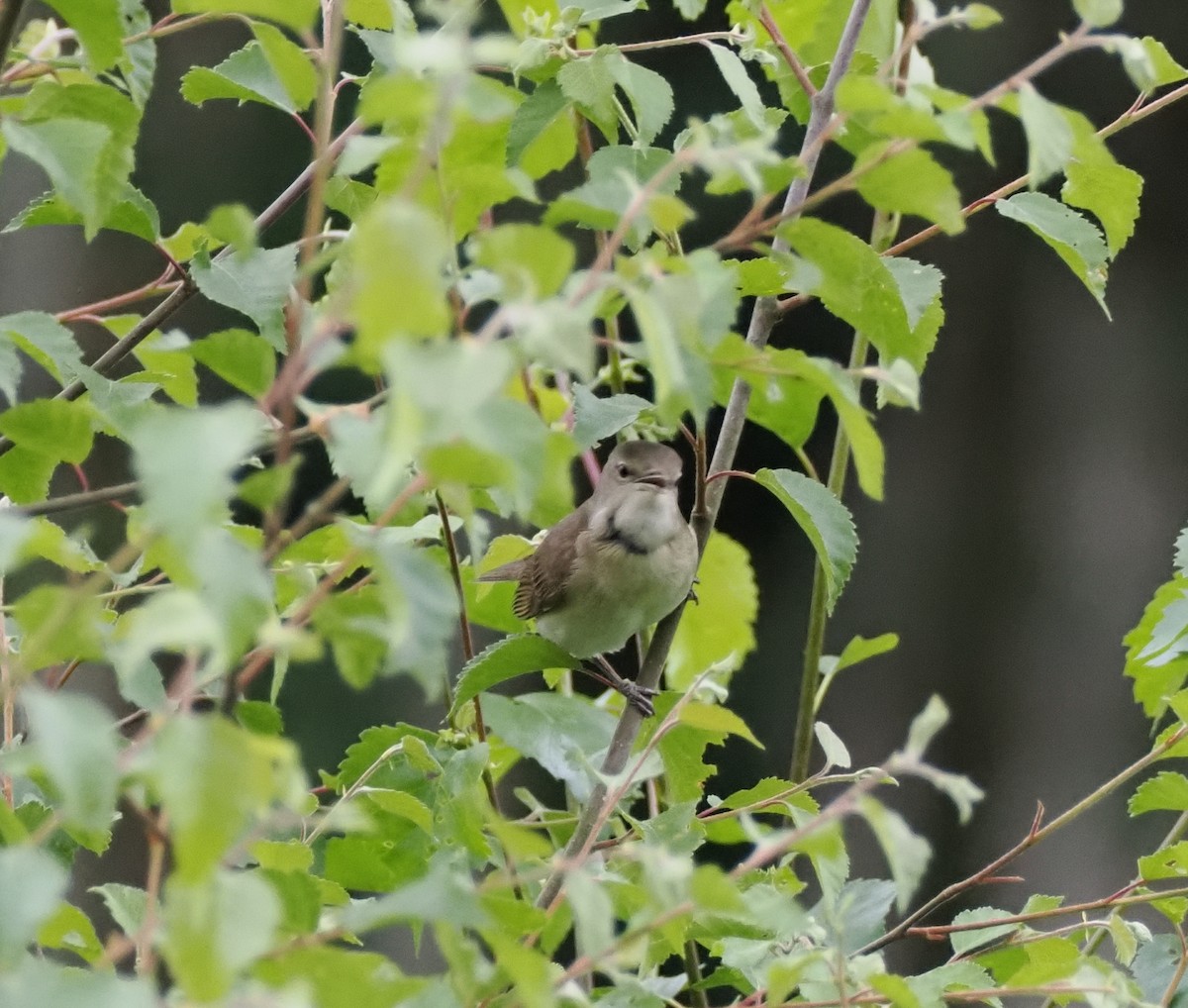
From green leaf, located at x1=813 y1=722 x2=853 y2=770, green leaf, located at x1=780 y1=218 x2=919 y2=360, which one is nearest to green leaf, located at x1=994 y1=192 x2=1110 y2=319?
green leaf, located at x1=780 y1=218 x2=919 y2=360

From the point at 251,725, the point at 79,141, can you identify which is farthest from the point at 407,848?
the point at 79,141

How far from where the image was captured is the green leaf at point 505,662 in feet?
4.53

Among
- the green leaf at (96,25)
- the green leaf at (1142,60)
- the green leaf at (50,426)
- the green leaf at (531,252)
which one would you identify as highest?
the green leaf at (1142,60)

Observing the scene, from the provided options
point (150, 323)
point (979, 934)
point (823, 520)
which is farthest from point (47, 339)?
point (979, 934)

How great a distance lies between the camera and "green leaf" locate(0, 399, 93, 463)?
101 cm

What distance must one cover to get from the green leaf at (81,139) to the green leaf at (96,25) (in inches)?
1.4

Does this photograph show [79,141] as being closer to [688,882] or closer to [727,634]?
[688,882]

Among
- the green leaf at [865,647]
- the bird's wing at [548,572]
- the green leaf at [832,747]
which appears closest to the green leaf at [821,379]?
the green leaf at [832,747]

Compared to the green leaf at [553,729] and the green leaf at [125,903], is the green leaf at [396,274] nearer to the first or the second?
the green leaf at [125,903]

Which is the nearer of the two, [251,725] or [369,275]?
[369,275]

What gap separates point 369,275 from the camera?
57 cm

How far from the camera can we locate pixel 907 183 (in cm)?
90

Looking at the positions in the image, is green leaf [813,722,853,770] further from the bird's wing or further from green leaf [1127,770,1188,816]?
the bird's wing

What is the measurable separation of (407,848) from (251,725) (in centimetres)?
17
